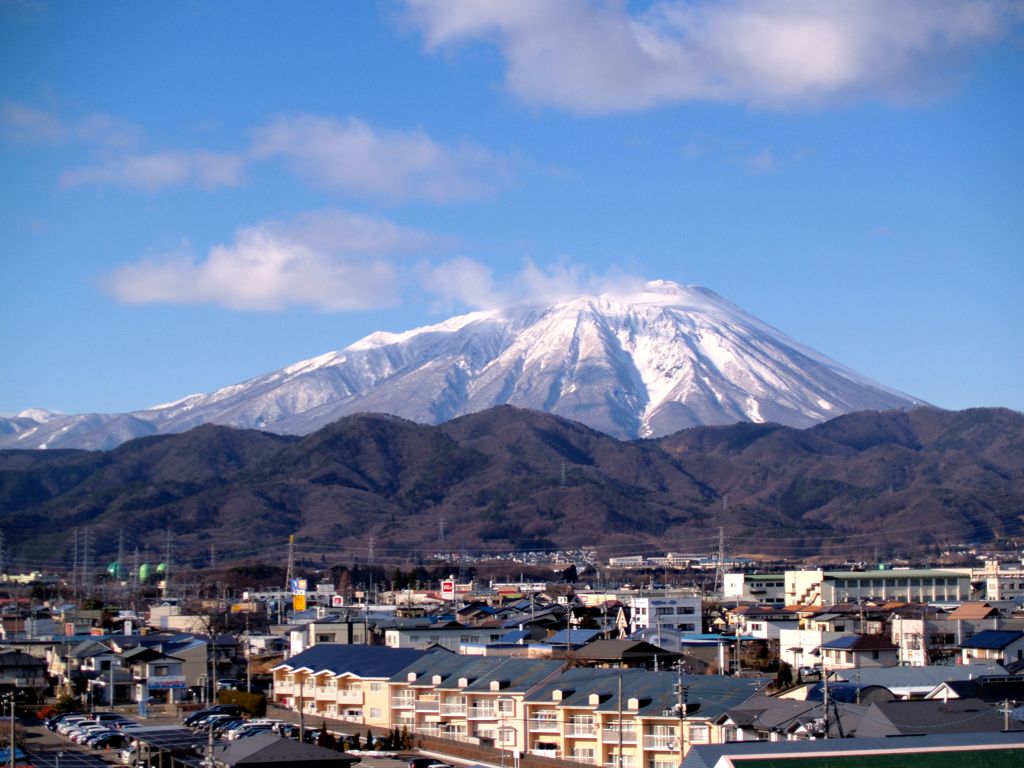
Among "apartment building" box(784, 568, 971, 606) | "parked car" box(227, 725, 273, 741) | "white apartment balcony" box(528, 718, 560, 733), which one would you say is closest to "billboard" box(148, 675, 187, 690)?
"parked car" box(227, 725, 273, 741)

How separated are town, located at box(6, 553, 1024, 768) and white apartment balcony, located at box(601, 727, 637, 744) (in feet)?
0.10

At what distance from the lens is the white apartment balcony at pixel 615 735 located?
24.1 metres

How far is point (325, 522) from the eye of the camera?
132375 millimetres

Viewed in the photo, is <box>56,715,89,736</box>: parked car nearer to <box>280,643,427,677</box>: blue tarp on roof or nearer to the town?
the town

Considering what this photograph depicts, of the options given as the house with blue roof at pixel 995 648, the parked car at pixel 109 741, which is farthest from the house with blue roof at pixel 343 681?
the house with blue roof at pixel 995 648

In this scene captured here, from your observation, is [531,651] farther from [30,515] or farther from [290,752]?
[30,515]

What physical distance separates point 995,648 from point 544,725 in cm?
1111

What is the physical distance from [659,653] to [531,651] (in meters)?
5.62

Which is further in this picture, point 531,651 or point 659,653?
point 531,651

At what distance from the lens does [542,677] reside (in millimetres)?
28078

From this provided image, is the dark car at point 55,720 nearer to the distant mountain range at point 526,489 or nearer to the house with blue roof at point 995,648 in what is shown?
the house with blue roof at point 995,648

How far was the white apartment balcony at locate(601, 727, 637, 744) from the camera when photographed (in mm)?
24066

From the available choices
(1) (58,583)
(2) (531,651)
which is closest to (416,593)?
(1) (58,583)

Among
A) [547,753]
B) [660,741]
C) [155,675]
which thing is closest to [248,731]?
[547,753]
